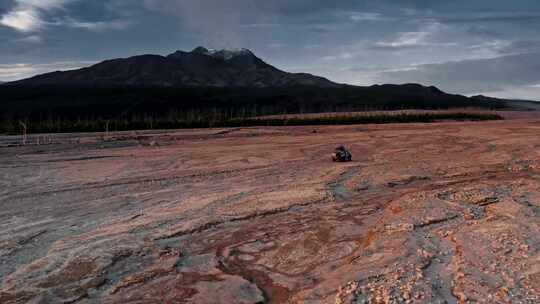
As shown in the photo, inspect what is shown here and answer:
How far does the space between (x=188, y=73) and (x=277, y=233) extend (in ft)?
541

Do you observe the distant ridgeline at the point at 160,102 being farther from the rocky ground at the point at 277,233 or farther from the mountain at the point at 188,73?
the rocky ground at the point at 277,233

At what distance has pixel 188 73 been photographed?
171m

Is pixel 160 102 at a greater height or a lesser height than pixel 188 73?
lesser

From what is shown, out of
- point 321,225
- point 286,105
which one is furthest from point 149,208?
point 286,105

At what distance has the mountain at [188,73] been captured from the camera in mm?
156375

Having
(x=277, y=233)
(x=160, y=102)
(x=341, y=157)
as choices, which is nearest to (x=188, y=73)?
(x=160, y=102)

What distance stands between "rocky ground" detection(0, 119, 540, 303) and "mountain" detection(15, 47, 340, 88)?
135387 millimetres

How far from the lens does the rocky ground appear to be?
21.6 ft

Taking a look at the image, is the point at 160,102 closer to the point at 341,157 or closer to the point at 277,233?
the point at 341,157

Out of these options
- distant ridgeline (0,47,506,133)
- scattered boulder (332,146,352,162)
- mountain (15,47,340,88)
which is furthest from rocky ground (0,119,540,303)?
mountain (15,47,340,88)

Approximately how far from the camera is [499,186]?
1248 cm

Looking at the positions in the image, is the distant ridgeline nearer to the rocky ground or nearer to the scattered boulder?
the scattered boulder

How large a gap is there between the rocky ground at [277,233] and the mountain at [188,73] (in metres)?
135

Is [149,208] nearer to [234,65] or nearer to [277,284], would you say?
[277,284]
